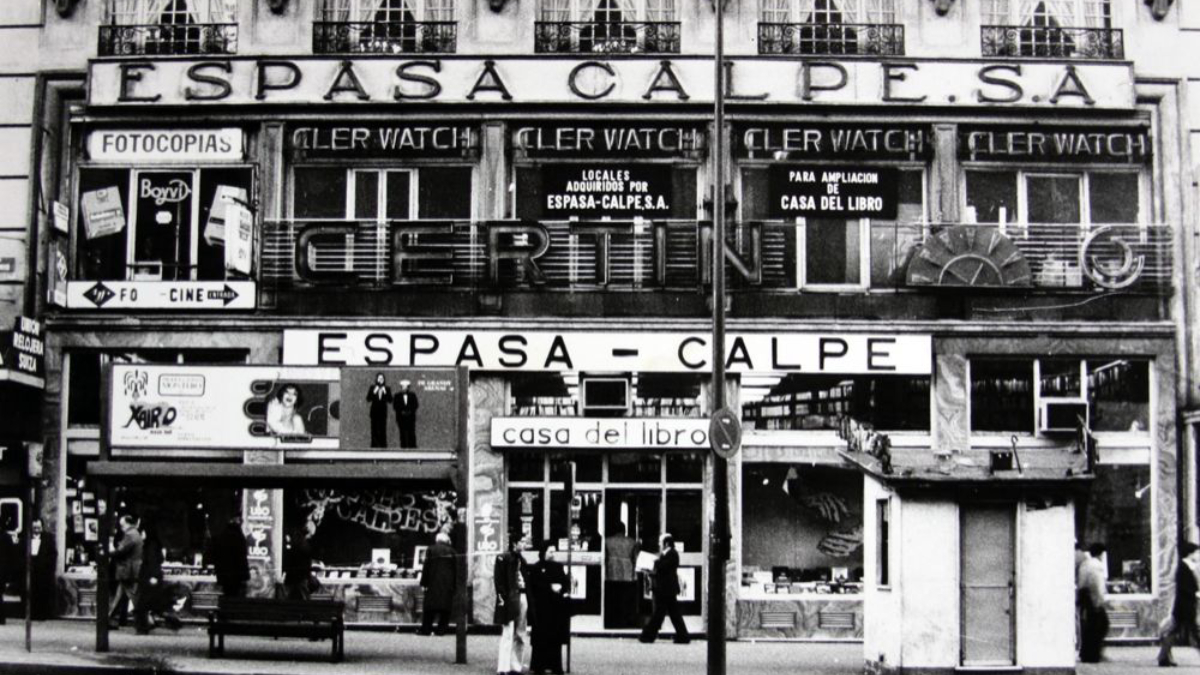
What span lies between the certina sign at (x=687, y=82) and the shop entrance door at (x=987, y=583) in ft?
29.3

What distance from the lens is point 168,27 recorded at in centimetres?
2584

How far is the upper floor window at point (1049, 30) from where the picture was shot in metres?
25.6

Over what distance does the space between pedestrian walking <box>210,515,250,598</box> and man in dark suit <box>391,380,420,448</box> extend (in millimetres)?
3781

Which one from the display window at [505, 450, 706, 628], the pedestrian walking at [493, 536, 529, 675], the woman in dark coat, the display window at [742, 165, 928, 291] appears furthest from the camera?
the display window at [742, 165, 928, 291]

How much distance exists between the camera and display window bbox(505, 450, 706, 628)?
80.5ft

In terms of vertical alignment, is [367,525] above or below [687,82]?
below

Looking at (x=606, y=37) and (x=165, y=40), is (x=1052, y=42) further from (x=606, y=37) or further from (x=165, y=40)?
(x=165, y=40)

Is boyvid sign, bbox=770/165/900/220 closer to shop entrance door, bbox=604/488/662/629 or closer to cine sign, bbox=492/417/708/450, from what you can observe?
cine sign, bbox=492/417/708/450

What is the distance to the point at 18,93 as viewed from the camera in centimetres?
2589

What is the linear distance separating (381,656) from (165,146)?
31.5 ft

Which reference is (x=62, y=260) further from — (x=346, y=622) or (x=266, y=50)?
(x=346, y=622)

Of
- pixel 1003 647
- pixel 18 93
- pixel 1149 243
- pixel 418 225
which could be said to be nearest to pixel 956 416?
pixel 1149 243

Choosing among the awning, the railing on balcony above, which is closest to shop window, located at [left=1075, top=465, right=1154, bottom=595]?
the railing on balcony above

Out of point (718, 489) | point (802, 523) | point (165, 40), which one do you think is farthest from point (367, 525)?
point (165, 40)
